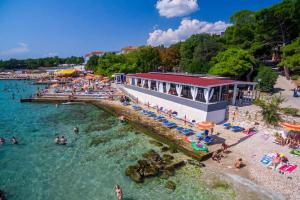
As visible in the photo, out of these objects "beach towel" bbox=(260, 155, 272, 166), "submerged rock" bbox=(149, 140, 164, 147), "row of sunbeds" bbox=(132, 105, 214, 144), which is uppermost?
"row of sunbeds" bbox=(132, 105, 214, 144)

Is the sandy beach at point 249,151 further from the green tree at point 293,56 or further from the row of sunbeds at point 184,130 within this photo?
the green tree at point 293,56

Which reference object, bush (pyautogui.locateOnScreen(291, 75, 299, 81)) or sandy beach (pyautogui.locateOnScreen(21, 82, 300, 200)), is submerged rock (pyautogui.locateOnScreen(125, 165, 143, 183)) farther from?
bush (pyautogui.locateOnScreen(291, 75, 299, 81))

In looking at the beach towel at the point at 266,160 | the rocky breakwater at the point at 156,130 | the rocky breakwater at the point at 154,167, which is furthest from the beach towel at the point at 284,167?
the rocky breakwater at the point at 154,167

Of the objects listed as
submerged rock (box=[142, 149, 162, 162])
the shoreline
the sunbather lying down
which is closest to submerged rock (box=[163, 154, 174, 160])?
submerged rock (box=[142, 149, 162, 162])

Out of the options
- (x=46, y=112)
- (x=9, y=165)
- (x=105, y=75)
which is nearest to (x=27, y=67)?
(x=105, y=75)

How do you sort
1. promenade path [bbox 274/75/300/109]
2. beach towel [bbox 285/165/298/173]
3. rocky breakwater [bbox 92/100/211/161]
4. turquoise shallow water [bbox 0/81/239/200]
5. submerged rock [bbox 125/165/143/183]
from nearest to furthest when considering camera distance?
turquoise shallow water [bbox 0/81/239/200]
beach towel [bbox 285/165/298/173]
submerged rock [bbox 125/165/143/183]
rocky breakwater [bbox 92/100/211/161]
promenade path [bbox 274/75/300/109]

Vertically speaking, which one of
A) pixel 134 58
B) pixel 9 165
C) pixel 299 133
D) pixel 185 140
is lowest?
pixel 9 165

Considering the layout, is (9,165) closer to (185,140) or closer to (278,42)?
(185,140)
